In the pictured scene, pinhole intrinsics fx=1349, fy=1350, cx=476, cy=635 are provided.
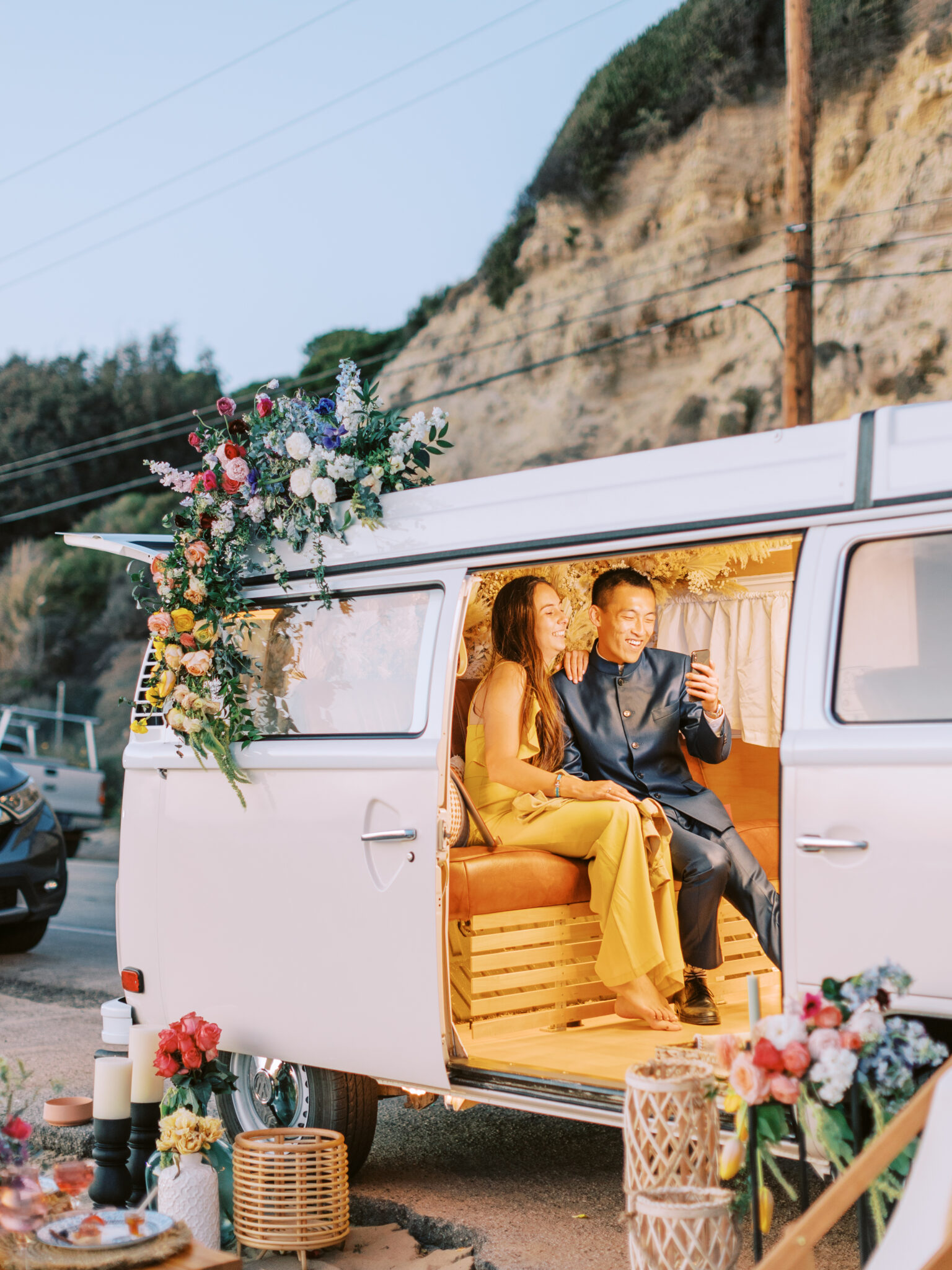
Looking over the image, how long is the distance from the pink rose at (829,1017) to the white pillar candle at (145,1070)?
93.0 inches

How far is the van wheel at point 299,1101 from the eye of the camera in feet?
15.4

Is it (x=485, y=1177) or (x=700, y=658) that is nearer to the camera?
(x=485, y=1177)

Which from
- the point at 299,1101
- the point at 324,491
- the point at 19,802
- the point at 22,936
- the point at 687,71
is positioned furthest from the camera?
the point at 687,71

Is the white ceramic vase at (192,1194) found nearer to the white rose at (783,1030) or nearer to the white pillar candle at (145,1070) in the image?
the white pillar candle at (145,1070)

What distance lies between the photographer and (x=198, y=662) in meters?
4.79

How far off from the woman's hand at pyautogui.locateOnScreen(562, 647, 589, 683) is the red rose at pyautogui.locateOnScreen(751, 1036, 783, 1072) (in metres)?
2.81

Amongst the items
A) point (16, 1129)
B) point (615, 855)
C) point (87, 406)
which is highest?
point (87, 406)

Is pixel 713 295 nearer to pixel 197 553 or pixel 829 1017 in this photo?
pixel 197 553

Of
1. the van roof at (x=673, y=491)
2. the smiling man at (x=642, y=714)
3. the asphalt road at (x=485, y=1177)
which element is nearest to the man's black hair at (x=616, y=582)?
the smiling man at (x=642, y=714)

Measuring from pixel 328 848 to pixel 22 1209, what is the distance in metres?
1.73

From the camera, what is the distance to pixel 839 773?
3408 millimetres

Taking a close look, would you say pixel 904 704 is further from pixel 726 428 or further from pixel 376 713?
pixel 726 428

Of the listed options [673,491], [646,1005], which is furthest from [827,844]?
[646,1005]

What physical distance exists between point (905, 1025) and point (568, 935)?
2.22 metres
